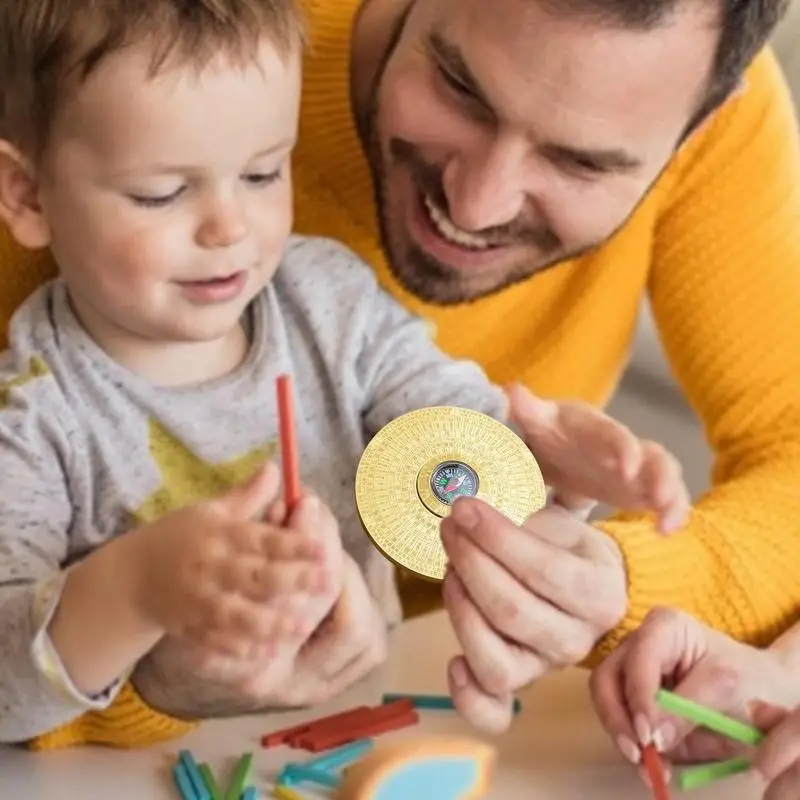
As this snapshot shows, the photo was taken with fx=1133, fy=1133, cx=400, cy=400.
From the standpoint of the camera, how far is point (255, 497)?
600 millimetres

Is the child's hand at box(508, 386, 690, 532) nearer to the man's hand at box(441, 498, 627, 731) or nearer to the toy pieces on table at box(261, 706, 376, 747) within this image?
the man's hand at box(441, 498, 627, 731)

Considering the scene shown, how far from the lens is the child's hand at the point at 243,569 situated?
58 cm

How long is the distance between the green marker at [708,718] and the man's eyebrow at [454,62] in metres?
0.45

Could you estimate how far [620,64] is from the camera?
0.80 m

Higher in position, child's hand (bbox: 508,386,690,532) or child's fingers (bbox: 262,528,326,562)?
child's fingers (bbox: 262,528,326,562)

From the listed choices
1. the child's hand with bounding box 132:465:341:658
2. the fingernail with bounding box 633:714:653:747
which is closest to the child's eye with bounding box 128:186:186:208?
the child's hand with bounding box 132:465:341:658

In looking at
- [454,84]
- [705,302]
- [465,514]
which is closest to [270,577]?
[465,514]

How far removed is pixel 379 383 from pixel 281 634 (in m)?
0.33

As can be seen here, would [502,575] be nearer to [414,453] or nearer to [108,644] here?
[414,453]

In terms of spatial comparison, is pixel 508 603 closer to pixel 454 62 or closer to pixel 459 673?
pixel 459 673

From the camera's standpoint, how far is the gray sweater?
71cm

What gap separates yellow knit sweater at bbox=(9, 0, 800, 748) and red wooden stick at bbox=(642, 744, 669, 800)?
161 mm

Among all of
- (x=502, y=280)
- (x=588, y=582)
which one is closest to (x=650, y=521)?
(x=588, y=582)

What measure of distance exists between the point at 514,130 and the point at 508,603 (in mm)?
360
